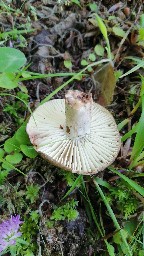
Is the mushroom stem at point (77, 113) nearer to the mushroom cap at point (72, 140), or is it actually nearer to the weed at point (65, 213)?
the mushroom cap at point (72, 140)

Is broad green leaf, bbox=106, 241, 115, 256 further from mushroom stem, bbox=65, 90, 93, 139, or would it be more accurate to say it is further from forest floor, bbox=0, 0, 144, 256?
mushroom stem, bbox=65, 90, 93, 139

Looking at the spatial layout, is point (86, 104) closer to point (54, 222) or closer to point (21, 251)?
point (54, 222)

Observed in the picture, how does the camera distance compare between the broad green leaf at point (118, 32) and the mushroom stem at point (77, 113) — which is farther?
the broad green leaf at point (118, 32)

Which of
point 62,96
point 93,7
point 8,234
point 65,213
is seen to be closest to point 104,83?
point 62,96

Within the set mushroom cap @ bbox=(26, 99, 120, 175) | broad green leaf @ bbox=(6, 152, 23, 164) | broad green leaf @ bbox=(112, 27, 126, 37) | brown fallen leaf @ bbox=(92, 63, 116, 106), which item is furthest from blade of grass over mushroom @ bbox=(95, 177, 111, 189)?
broad green leaf @ bbox=(112, 27, 126, 37)

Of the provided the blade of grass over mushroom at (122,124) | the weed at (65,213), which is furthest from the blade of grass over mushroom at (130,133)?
the weed at (65,213)
